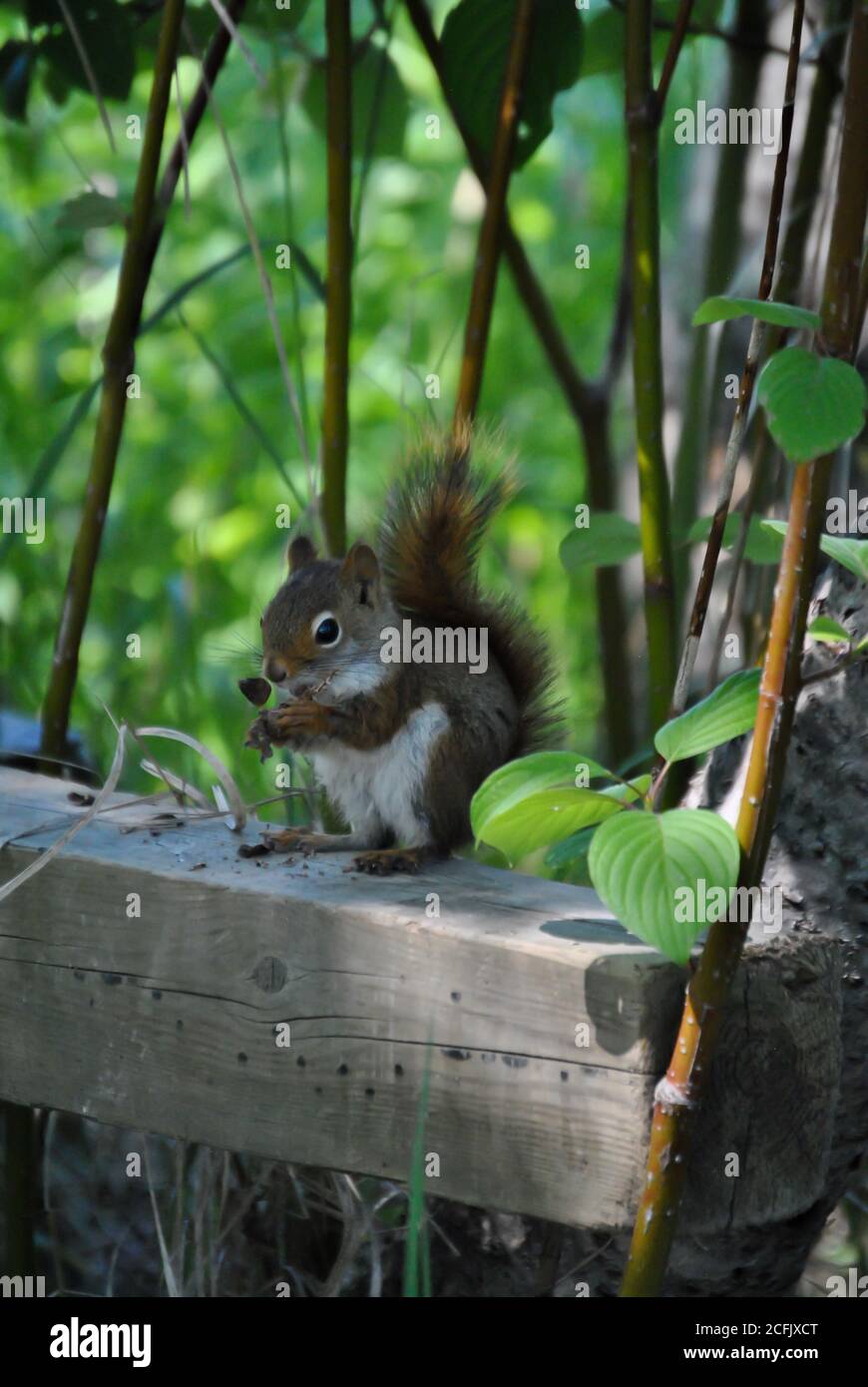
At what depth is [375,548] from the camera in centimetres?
151

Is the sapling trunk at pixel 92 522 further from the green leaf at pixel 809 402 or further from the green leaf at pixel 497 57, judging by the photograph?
the green leaf at pixel 809 402

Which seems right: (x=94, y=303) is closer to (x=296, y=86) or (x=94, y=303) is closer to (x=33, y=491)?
(x=296, y=86)

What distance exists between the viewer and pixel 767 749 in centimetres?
79

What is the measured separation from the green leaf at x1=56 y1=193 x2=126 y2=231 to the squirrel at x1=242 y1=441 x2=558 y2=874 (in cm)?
38

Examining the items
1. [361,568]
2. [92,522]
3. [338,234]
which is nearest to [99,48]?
[338,234]

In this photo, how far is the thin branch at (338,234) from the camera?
1310 mm

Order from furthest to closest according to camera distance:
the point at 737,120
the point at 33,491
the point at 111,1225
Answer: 1. the point at 111,1225
2. the point at 737,120
3. the point at 33,491

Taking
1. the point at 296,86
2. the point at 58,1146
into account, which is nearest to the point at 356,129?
the point at 296,86

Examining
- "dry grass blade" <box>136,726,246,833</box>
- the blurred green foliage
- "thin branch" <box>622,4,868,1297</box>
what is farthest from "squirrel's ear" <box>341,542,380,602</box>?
"thin branch" <box>622,4,868,1297</box>

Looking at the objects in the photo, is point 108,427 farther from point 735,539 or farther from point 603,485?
point 603,485

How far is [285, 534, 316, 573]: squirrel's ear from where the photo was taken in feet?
5.05

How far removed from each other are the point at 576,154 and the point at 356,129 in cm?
245

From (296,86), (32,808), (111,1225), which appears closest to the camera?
(32,808)
